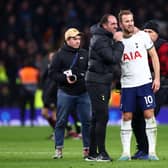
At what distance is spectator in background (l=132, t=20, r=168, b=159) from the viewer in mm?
14617

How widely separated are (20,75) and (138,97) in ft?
50.4

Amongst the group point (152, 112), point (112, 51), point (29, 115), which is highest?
point (112, 51)

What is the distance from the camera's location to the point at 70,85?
14.9 m

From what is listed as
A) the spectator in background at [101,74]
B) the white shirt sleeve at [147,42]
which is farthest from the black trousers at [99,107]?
the white shirt sleeve at [147,42]

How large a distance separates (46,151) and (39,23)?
16.9 m

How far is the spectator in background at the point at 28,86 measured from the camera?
28594 millimetres

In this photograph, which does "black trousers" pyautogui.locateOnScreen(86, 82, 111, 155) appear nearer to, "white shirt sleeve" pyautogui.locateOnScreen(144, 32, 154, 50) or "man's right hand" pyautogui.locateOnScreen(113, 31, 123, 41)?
"man's right hand" pyautogui.locateOnScreen(113, 31, 123, 41)

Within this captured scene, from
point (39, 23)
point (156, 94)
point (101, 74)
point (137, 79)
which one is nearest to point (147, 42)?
point (137, 79)

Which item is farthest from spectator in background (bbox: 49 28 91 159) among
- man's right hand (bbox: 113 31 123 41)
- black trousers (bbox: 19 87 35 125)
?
black trousers (bbox: 19 87 35 125)

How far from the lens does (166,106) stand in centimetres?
2983

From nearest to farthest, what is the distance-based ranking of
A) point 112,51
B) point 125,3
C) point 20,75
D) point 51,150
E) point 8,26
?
point 112,51 < point 51,150 < point 20,75 < point 8,26 < point 125,3

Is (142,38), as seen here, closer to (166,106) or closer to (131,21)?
(131,21)

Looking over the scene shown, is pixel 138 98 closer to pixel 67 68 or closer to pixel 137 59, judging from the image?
pixel 137 59

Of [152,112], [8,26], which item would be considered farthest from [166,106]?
[152,112]
